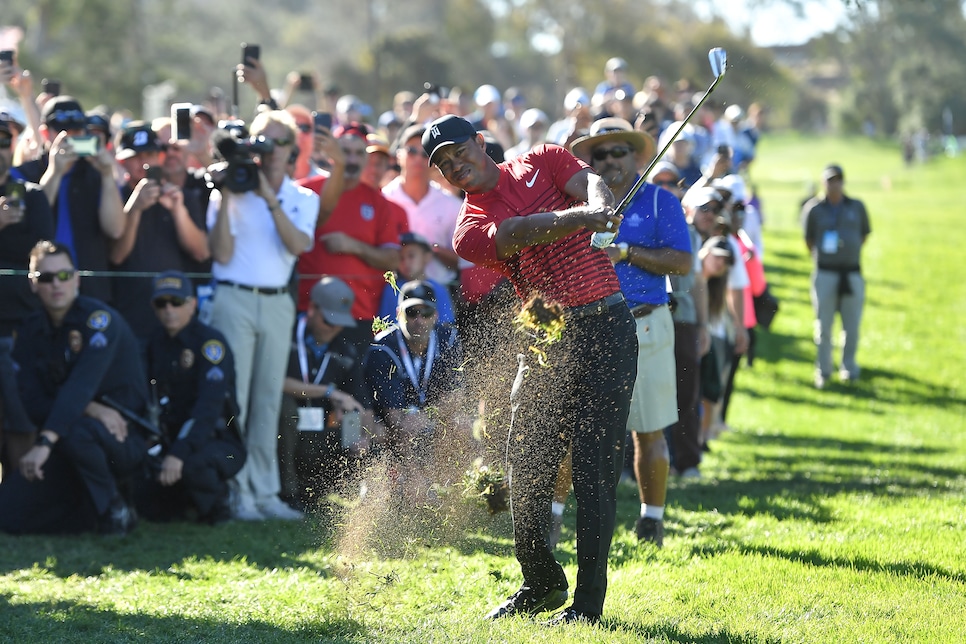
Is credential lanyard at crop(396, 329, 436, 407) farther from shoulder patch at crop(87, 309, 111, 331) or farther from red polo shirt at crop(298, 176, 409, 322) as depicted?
shoulder patch at crop(87, 309, 111, 331)

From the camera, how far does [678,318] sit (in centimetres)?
1066

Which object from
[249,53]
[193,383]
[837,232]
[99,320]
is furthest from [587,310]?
[837,232]

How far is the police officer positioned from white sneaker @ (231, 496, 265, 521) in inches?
28.8

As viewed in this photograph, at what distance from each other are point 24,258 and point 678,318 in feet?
16.2

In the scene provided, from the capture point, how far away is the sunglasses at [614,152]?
7723 millimetres

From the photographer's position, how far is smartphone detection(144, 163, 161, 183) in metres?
10.0

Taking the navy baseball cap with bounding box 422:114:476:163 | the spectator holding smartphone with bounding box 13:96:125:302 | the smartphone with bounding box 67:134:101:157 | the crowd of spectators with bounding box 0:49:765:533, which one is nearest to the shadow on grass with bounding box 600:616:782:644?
the crowd of spectators with bounding box 0:49:765:533

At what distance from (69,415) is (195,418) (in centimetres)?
83

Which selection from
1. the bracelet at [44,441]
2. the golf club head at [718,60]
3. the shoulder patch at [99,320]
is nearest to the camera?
the golf club head at [718,60]

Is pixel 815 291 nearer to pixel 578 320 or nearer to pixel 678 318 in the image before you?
pixel 678 318

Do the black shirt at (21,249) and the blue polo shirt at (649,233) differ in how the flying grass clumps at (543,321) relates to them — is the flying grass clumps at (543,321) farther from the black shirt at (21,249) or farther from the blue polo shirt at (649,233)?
the black shirt at (21,249)

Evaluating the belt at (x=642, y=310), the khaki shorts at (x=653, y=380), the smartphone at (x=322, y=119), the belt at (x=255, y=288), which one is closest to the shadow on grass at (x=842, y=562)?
the khaki shorts at (x=653, y=380)

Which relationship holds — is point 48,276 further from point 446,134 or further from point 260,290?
point 446,134

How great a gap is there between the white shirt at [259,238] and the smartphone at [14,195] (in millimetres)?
1355
